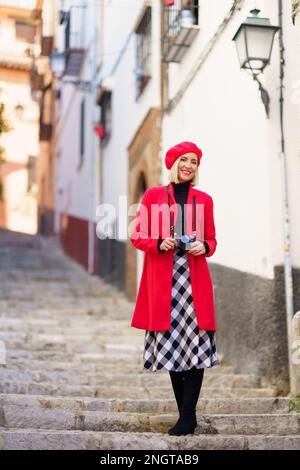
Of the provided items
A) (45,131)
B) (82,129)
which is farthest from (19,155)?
(82,129)

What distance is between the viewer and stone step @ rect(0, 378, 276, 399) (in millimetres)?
4887

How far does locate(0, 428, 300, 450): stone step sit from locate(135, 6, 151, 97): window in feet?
23.5

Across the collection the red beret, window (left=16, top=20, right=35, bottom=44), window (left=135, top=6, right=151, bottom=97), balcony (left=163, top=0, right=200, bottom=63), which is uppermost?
window (left=16, top=20, right=35, bottom=44)

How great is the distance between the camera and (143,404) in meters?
4.43

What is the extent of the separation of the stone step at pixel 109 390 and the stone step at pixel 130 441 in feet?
4.61

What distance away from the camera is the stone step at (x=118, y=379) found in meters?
5.35

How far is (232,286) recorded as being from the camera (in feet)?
20.5

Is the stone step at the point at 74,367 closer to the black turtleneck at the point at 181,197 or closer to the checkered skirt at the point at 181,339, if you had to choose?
the checkered skirt at the point at 181,339

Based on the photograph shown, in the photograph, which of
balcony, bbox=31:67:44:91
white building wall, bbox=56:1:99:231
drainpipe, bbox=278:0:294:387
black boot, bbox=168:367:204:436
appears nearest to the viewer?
black boot, bbox=168:367:204:436

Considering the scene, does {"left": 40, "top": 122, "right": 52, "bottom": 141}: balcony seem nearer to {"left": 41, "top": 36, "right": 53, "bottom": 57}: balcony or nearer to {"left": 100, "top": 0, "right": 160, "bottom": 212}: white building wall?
{"left": 41, "top": 36, "right": 53, "bottom": 57}: balcony

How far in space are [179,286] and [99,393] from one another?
1.67 m

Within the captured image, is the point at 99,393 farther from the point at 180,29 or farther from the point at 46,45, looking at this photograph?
the point at 46,45

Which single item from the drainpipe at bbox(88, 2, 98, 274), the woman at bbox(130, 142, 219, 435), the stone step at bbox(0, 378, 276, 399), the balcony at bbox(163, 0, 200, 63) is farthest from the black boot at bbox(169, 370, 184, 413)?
the drainpipe at bbox(88, 2, 98, 274)

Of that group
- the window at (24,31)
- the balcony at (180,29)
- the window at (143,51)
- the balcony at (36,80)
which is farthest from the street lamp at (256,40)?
the window at (24,31)
